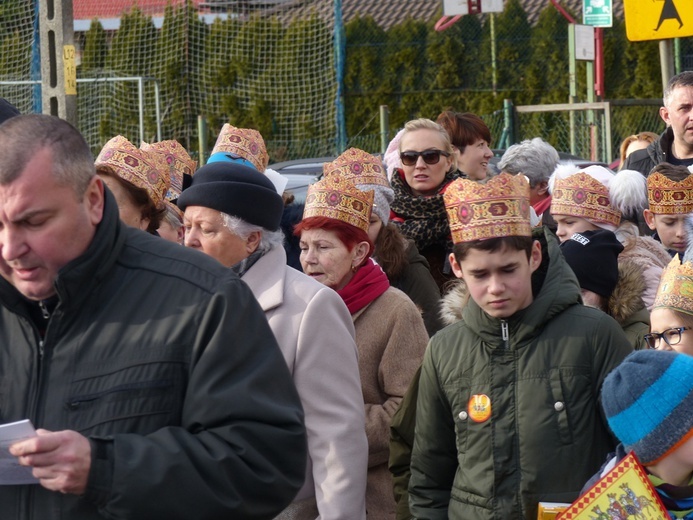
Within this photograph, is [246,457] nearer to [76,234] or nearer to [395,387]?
[76,234]

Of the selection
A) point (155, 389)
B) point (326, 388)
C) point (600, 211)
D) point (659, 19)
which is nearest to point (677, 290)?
point (326, 388)

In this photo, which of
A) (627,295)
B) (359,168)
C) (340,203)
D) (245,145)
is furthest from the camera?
(245,145)

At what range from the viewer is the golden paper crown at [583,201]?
5355 mm

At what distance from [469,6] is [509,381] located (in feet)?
51.8

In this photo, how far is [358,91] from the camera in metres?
21.4

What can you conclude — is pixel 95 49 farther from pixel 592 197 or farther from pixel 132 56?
pixel 592 197

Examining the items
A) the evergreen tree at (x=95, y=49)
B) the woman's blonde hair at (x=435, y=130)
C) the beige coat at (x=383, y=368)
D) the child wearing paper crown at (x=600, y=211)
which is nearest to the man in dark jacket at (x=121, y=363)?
the beige coat at (x=383, y=368)

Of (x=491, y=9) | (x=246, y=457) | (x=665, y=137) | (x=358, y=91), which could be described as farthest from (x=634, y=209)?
(x=358, y=91)

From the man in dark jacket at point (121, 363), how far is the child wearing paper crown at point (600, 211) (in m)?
2.76

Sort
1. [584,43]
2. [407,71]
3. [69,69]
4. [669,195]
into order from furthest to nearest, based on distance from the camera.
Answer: [407,71], [584,43], [69,69], [669,195]

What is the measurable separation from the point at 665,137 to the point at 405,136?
1415mm

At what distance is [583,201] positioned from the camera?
5371 millimetres

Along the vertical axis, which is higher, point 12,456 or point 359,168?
point 359,168

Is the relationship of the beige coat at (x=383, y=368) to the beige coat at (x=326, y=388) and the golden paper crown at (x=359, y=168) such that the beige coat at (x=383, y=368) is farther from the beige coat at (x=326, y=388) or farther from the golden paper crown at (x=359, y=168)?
the golden paper crown at (x=359, y=168)
